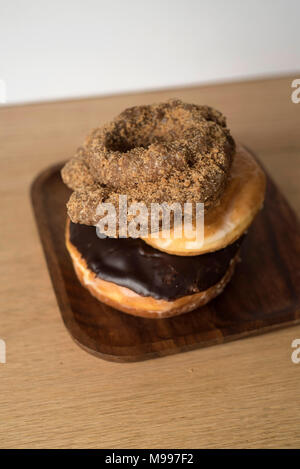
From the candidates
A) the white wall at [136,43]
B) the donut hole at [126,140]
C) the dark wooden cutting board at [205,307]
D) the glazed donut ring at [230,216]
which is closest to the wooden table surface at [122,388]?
the dark wooden cutting board at [205,307]

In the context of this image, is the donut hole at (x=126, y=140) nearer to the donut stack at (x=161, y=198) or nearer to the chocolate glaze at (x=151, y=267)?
the donut stack at (x=161, y=198)

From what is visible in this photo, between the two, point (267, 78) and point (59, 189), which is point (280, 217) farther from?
point (267, 78)

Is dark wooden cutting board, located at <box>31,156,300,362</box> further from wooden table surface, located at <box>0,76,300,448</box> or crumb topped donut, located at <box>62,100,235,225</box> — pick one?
crumb topped donut, located at <box>62,100,235,225</box>

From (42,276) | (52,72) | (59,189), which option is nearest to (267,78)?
(52,72)

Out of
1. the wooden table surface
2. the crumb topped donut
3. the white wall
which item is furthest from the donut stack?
the white wall

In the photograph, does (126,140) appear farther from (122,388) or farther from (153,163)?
(122,388)
